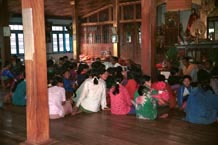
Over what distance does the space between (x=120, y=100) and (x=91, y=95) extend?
2.00 ft

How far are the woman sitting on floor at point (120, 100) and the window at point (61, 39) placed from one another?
1008cm

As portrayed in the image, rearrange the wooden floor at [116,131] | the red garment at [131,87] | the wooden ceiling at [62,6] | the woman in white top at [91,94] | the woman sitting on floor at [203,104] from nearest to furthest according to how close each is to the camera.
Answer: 1. the wooden floor at [116,131]
2. the woman sitting on floor at [203,104]
3. the woman in white top at [91,94]
4. the red garment at [131,87]
5. the wooden ceiling at [62,6]

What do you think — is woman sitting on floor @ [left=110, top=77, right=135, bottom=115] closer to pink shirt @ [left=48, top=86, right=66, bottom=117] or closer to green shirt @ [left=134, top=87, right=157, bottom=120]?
green shirt @ [left=134, top=87, right=157, bottom=120]

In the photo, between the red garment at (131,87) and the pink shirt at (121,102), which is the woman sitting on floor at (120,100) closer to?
the pink shirt at (121,102)

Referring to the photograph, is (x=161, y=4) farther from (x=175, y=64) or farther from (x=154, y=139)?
(x=154, y=139)

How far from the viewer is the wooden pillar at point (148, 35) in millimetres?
6031

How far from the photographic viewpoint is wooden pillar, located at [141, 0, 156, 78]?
6031mm

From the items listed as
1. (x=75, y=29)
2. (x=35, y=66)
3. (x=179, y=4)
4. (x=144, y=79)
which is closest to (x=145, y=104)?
(x=144, y=79)

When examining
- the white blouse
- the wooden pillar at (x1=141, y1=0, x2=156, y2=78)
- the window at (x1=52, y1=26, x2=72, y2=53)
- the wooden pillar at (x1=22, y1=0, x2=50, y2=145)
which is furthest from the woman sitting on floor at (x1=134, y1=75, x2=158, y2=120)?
the window at (x1=52, y1=26, x2=72, y2=53)

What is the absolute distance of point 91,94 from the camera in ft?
18.5

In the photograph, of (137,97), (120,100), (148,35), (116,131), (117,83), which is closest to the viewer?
(116,131)

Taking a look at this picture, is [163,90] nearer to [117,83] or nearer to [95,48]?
[117,83]

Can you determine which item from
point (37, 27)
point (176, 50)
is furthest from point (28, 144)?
point (176, 50)

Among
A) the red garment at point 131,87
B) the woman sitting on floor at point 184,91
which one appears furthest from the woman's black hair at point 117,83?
the woman sitting on floor at point 184,91
